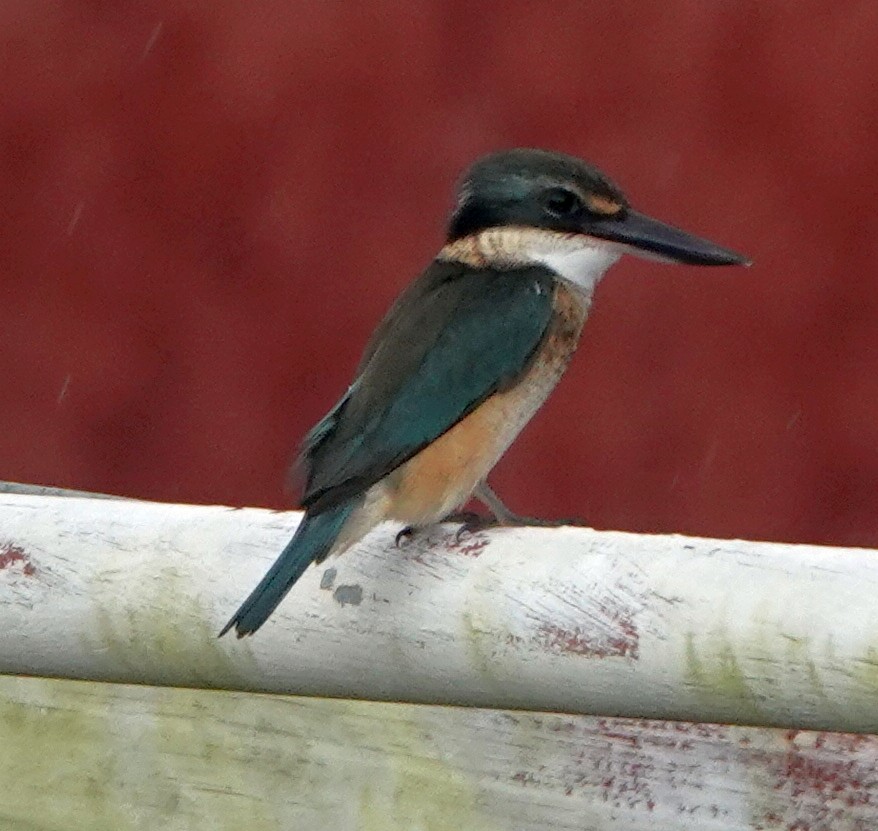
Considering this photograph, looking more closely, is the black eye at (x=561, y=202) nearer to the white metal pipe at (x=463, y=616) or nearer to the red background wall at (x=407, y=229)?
the white metal pipe at (x=463, y=616)

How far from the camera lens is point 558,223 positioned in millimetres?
3051

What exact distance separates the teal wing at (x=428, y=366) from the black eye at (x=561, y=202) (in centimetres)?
9

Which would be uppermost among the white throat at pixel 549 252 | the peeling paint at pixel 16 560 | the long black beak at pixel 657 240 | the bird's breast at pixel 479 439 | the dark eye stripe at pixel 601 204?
the dark eye stripe at pixel 601 204

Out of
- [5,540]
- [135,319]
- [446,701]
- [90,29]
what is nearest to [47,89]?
[90,29]

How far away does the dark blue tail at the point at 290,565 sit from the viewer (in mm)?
1983

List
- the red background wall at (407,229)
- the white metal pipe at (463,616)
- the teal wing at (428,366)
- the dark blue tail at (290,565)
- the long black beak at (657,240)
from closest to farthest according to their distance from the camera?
the white metal pipe at (463,616), the dark blue tail at (290,565), the teal wing at (428,366), the long black beak at (657,240), the red background wall at (407,229)

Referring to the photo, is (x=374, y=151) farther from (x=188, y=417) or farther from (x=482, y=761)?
(x=482, y=761)

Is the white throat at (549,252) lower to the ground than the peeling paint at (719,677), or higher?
higher

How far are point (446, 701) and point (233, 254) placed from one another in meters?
2.94

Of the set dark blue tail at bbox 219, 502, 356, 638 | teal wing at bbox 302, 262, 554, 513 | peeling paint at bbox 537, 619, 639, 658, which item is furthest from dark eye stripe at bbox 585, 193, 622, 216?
peeling paint at bbox 537, 619, 639, 658

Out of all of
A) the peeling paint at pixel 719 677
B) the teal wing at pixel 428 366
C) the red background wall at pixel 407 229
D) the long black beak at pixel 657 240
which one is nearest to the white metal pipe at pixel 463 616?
the peeling paint at pixel 719 677

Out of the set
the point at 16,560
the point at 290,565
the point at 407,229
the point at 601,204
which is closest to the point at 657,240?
the point at 601,204

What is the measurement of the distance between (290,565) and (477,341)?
805 mm

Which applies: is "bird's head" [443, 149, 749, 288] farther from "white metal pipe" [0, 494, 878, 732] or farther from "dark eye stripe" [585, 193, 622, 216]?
"white metal pipe" [0, 494, 878, 732]
